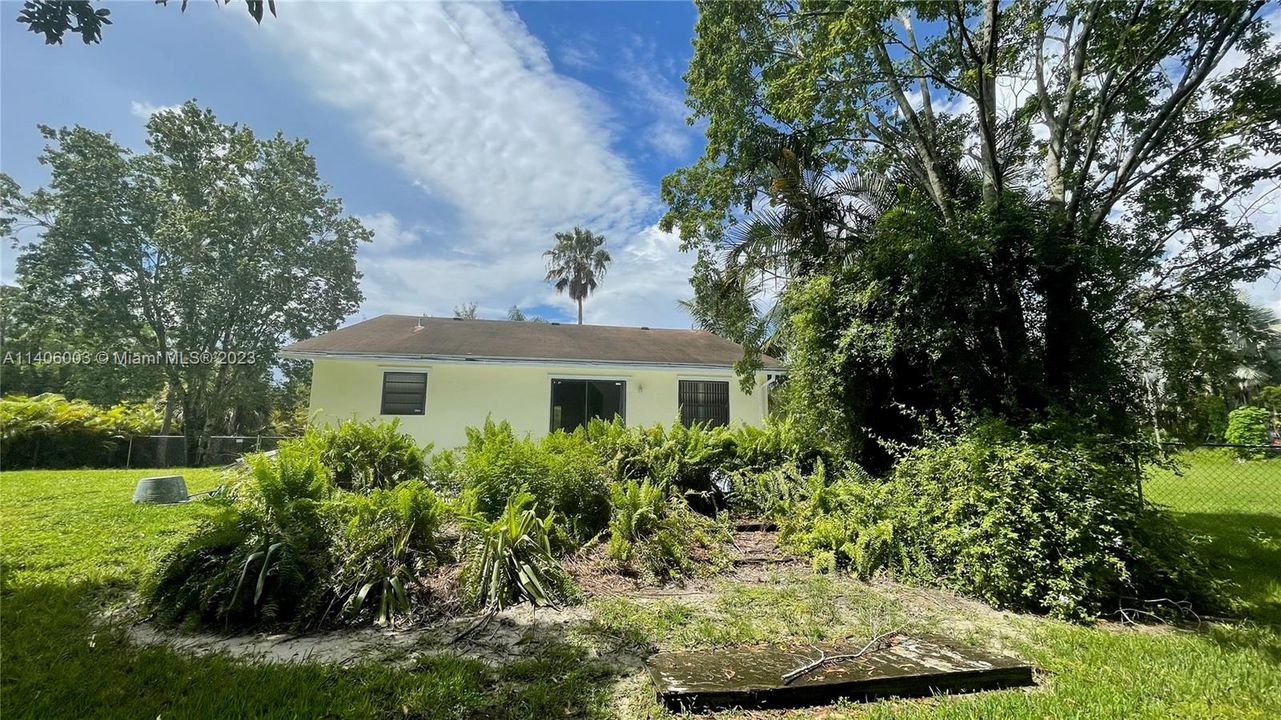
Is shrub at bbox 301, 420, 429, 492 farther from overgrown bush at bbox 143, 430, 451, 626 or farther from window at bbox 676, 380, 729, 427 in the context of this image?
window at bbox 676, 380, 729, 427

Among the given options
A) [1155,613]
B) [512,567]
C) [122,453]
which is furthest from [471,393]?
[1155,613]

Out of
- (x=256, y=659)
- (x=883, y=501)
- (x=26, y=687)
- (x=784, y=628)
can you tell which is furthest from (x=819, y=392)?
(x=26, y=687)

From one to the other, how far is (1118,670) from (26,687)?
19.5ft

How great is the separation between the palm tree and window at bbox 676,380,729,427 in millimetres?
23377

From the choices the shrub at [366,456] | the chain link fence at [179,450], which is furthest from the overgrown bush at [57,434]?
the shrub at [366,456]

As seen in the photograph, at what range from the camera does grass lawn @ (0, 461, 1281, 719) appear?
97.0 inches

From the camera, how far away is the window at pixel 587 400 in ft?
42.0

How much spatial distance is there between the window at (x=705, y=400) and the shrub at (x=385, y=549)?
358 inches

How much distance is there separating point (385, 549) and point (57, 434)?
1513 cm

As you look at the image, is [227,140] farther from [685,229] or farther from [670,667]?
[670,667]

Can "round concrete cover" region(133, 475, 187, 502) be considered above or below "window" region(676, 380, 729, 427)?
below

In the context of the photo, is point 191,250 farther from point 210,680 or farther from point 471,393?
point 210,680

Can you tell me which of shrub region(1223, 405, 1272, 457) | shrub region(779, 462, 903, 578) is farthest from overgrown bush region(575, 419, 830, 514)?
shrub region(1223, 405, 1272, 457)

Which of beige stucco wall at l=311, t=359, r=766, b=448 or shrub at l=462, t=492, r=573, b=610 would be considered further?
beige stucco wall at l=311, t=359, r=766, b=448
